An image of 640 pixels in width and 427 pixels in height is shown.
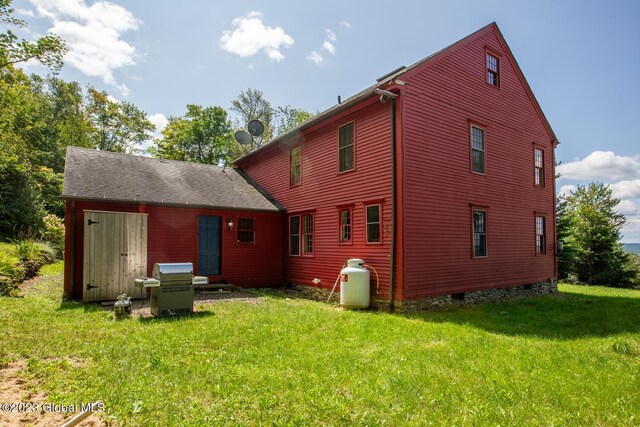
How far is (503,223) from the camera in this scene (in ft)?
40.0

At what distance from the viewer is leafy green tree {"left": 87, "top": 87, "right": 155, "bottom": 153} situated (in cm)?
3503

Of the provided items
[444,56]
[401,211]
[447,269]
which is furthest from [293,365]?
[444,56]

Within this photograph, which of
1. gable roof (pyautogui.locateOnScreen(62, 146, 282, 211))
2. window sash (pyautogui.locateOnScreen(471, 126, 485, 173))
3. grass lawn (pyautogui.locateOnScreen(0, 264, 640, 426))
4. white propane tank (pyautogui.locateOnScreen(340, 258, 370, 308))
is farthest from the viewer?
window sash (pyautogui.locateOnScreen(471, 126, 485, 173))

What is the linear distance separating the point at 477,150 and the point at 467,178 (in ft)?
3.95

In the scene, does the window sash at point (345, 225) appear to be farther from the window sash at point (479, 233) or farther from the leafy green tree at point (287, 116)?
the leafy green tree at point (287, 116)

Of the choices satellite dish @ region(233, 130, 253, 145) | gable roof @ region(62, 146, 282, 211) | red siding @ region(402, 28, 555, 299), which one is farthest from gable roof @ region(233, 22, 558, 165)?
satellite dish @ region(233, 130, 253, 145)

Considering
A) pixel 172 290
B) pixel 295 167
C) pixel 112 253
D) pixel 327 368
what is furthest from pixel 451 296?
pixel 112 253

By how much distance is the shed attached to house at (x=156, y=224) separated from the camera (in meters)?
10.1

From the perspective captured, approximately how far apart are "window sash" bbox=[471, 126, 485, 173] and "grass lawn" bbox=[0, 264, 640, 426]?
5336 mm

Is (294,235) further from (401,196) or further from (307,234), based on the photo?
(401,196)

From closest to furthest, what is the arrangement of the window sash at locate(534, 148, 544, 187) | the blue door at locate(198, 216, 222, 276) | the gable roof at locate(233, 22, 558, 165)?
1. the gable roof at locate(233, 22, 558, 165)
2. the blue door at locate(198, 216, 222, 276)
3. the window sash at locate(534, 148, 544, 187)

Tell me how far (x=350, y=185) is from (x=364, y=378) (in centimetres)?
733

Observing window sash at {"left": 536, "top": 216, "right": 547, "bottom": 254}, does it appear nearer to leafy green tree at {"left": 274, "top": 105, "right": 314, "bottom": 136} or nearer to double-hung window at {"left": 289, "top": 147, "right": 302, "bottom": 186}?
double-hung window at {"left": 289, "top": 147, "right": 302, "bottom": 186}

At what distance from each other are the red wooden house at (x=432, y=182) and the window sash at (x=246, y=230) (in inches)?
53.9
